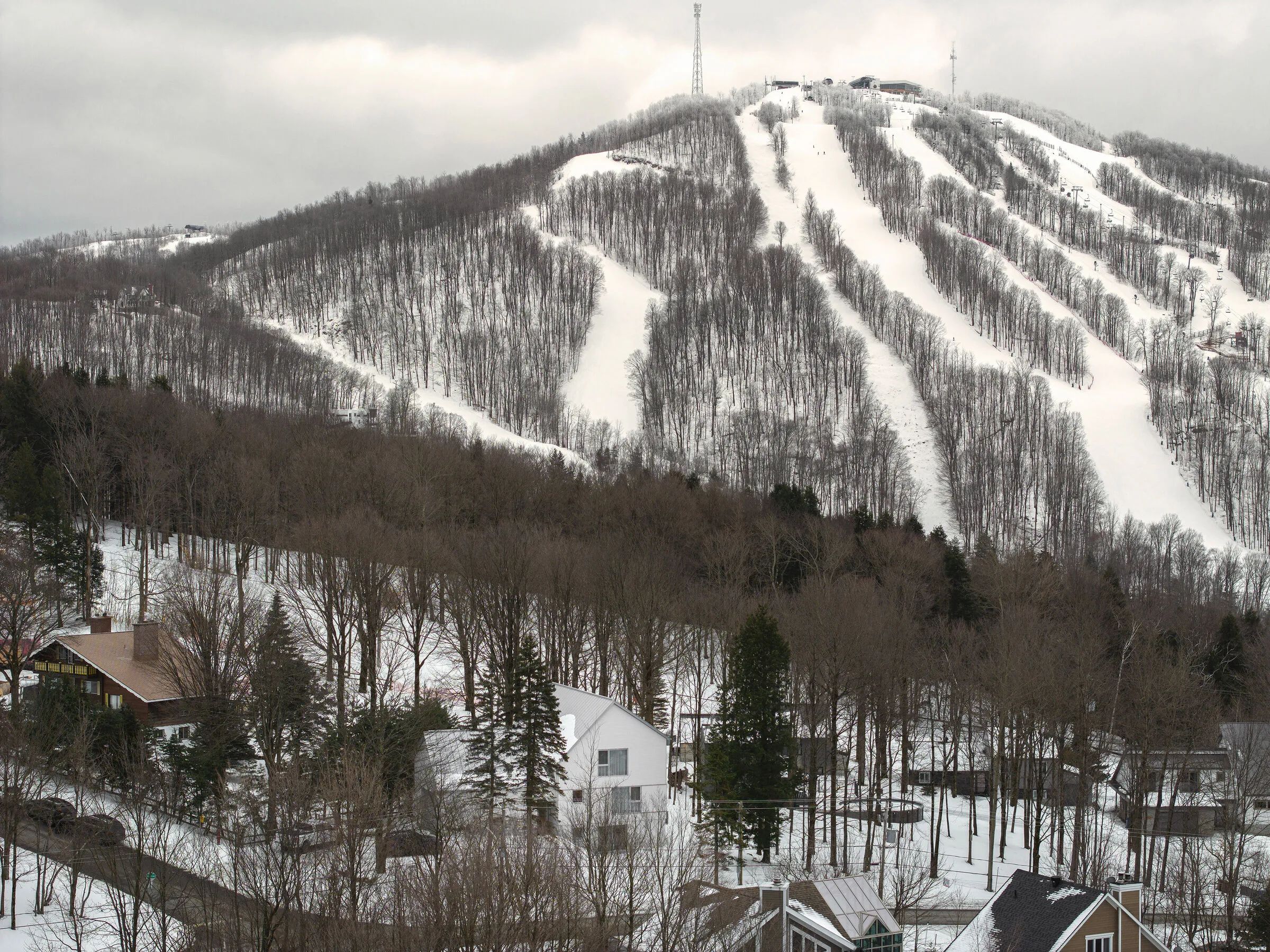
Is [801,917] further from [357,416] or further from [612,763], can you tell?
[357,416]

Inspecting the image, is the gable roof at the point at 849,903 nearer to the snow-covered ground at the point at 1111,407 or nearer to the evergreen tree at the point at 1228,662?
the evergreen tree at the point at 1228,662

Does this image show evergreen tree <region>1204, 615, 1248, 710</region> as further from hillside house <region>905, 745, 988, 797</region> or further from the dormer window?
the dormer window

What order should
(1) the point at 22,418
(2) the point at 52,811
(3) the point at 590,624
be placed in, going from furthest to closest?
(1) the point at 22,418 → (3) the point at 590,624 → (2) the point at 52,811

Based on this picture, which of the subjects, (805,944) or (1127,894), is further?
(1127,894)

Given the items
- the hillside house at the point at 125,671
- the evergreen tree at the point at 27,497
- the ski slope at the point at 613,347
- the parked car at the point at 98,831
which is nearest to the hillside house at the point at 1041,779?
the parked car at the point at 98,831

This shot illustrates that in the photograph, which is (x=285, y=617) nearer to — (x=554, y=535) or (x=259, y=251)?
(x=554, y=535)

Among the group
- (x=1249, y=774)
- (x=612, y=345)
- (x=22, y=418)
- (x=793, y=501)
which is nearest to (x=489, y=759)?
(x=1249, y=774)

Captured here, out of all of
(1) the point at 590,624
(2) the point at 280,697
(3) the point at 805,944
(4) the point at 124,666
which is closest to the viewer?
(3) the point at 805,944
